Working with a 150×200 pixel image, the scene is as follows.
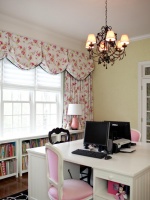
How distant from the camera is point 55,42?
4.74 m

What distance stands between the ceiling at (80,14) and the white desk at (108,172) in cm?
221

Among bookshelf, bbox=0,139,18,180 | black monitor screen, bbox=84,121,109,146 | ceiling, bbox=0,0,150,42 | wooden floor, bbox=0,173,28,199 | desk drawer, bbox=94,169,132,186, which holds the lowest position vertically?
wooden floor, bbox=0,173,28,199

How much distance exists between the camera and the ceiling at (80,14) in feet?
10.8

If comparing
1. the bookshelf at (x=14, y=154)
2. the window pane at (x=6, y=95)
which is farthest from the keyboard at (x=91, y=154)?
the window pane at (x=6, y=95)

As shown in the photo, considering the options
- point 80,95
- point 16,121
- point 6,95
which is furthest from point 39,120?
point 80,95

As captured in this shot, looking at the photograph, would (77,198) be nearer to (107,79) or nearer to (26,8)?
(26,8)

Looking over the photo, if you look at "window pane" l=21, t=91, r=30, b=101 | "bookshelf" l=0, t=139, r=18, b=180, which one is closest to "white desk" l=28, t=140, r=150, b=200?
"bookshelf" l=0, t=139, r=18, b=180

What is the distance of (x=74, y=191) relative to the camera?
217 centimetres

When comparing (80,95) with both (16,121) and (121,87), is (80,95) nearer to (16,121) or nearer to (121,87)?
(121,87)

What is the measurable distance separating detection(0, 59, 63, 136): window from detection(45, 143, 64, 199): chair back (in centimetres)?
203

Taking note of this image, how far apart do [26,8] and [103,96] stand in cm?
297

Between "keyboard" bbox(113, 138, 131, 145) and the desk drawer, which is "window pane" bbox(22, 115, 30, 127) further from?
the desk drawer

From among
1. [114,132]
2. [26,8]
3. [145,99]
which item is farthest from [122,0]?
[145,99]

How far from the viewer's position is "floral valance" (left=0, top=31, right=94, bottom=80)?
3.90 metres
